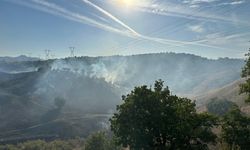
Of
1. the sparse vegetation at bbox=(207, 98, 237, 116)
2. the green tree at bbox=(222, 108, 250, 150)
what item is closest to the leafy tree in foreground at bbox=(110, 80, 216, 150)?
the green tree at bbox=(222, 108, 250, 150)

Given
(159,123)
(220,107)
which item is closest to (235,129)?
(159,123)

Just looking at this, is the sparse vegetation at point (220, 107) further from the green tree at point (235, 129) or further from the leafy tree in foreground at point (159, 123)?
the leafy tree in foreground at point (159, 123)

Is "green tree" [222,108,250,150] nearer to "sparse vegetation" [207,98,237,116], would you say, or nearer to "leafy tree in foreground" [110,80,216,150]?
"leafy tree in foreground" [110,80,216,150]

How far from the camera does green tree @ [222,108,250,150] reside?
42406 mm

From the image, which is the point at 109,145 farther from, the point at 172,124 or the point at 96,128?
the point at 96,128

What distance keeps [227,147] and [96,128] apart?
542 ft

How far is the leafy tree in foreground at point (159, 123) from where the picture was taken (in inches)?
1478

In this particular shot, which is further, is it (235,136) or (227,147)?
(235,136)

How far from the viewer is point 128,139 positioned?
127 feet

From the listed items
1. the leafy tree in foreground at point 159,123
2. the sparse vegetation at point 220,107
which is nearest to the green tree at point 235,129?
the leafy tree in foreground at point 159,123

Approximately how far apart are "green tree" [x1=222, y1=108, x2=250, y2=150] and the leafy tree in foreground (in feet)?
19.5

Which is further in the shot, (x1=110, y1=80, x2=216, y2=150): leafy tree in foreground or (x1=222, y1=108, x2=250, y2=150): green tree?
(x1=222, y1=108, x2=250, y2=150): green tree

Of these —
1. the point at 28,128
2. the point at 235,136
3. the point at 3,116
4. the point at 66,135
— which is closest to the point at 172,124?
the point at 235,136

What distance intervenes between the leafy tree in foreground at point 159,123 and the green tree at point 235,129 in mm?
5936
